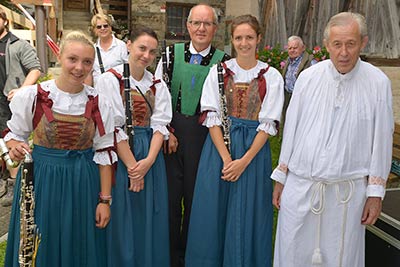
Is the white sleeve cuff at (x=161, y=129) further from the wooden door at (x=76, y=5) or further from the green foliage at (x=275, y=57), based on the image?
the wooden door at (x=76, y=5)

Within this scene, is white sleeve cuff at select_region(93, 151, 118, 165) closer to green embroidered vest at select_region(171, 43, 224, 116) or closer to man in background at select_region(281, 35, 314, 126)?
green embroidered vest at select_region(171, 43, 224, 116)

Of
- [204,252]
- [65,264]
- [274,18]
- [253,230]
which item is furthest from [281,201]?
[274,18]

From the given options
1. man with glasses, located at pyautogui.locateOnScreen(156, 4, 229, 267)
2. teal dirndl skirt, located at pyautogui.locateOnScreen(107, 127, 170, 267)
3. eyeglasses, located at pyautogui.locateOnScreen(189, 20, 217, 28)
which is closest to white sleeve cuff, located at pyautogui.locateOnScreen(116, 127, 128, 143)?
teal dirndl skirt, located at pyautogui.locateOnScreen(107, 127, 170, 267)

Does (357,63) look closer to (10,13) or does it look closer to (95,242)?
(95,242)

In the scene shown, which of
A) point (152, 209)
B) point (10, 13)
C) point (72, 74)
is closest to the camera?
point (72, 74)

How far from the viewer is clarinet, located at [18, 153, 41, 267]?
2.07 meters

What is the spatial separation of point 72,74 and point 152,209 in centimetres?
102

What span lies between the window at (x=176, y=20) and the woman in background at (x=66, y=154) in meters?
12.9

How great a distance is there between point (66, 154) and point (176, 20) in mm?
13350

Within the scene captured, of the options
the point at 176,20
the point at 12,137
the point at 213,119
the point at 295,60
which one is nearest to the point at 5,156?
the point at 12,137

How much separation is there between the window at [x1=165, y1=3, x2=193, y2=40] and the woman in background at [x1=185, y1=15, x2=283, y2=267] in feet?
40.5

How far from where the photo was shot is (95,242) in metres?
2.48

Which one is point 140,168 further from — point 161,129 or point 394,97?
point 394,97

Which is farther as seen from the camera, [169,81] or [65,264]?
[169,81]
